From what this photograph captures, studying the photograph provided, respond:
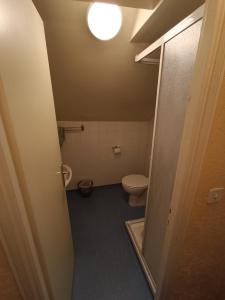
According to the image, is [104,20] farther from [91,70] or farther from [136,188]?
[136,188]

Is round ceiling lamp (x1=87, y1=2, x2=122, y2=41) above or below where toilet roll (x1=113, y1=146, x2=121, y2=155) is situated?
above

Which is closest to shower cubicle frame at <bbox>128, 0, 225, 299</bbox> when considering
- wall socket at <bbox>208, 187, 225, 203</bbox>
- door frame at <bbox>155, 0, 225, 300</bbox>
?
door frame at <bbox>155, 0, 225, 300</bbox>

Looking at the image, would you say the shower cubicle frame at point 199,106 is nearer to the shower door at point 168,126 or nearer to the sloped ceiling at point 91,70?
the shower door at point 168,126

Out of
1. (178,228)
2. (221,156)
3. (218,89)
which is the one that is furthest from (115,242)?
(218,89)

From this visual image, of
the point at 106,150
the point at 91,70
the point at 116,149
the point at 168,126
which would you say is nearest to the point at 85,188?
the point at 106,150

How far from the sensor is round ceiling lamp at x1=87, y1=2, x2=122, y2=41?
119 cm

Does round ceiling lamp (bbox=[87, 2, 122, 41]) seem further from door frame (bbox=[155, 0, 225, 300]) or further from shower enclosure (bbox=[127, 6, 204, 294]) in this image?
door frame (bbox=[155, 0, 225, 300])

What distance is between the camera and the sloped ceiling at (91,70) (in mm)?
1267

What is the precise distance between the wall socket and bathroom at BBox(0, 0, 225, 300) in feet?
0.04

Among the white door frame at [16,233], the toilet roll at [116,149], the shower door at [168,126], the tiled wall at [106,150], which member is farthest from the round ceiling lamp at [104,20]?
the toilet roll at [116,149]

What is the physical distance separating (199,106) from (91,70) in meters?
1.35

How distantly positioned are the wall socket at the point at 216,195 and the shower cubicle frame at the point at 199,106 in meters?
0.11

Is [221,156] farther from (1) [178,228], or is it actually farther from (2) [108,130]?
(2) [108,130]

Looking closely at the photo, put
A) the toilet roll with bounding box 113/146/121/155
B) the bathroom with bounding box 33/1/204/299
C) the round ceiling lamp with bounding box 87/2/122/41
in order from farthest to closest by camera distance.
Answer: the toilet roll with bounding box 113/146/121/155 < the bathroom with bounding box 33/1/204/299 < the round ceiling lamp with bounding box 87/2/122/41
